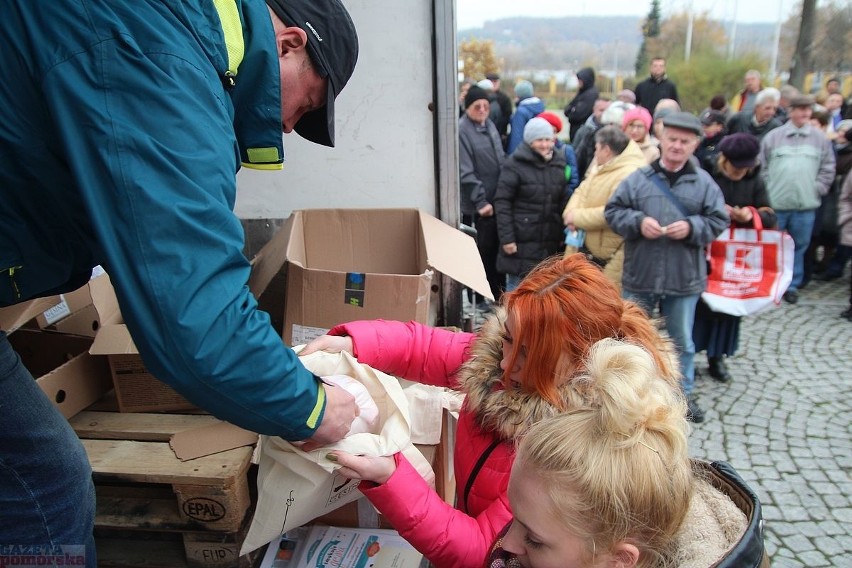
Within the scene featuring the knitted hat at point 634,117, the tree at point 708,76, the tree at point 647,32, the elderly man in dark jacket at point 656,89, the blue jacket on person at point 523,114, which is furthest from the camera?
the tree at point 647,32

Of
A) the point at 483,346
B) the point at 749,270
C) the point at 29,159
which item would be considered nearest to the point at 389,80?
the point at 483,346

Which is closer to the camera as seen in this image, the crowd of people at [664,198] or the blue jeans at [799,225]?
the crowd of people at [664,198]

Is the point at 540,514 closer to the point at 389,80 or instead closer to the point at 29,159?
the point at 29,159

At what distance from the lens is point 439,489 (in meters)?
1.96

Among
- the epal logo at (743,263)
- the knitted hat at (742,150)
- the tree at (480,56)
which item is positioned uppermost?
the tree at (480,56)

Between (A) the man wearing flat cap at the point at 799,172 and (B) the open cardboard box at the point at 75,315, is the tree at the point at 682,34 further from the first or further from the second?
(B) the open cardboard box at the point at 75,315

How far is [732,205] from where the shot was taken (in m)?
3.90

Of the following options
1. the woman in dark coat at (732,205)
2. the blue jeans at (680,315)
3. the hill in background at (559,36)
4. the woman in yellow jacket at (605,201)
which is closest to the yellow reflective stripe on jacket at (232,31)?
the blue jeans at (680,315)

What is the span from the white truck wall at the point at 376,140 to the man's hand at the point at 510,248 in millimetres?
1903

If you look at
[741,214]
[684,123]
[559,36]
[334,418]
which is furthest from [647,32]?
[559,36]

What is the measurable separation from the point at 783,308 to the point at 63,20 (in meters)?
5.96

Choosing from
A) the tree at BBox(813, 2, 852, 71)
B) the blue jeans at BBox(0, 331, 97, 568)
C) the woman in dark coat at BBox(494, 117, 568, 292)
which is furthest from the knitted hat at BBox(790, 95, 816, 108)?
the tree at BBox(813, 2, 852, 71)

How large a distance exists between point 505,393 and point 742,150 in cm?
317

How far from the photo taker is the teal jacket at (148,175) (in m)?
0.88
